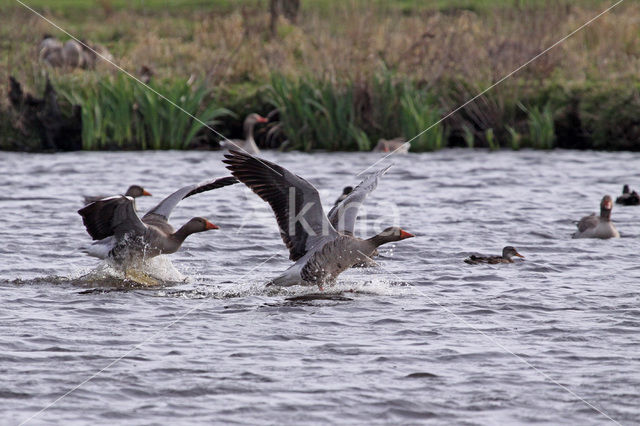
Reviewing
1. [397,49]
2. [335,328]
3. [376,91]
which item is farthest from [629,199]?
[335,328]

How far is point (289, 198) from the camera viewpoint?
10211mm

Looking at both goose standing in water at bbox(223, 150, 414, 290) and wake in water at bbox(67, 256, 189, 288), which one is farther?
wake in water at bbox(67, 256, 189, 288)

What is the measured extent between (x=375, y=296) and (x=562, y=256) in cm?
324

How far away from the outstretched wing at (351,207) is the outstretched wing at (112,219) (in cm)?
204

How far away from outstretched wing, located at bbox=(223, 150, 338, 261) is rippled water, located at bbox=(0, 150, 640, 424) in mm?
583

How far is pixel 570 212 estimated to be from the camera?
1606 cm

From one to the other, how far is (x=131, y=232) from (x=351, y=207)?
2331mm

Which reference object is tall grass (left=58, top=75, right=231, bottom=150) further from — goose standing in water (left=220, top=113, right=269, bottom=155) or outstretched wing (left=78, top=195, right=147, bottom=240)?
outstretched wing (left=78, top=195, right=147, bottom=240)

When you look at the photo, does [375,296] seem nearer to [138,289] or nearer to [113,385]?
[138,289]

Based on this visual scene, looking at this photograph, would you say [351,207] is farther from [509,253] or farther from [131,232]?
[131,232]

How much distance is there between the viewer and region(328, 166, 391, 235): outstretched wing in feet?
35.3

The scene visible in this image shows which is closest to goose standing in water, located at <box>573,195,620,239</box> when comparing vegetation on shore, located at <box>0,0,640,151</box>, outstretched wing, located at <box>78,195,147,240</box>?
outstretched wing, located at <box>78,195,147,240</box>

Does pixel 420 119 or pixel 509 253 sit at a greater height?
pixel 420 119

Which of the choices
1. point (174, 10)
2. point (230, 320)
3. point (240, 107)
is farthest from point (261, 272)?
point (174, 10)
